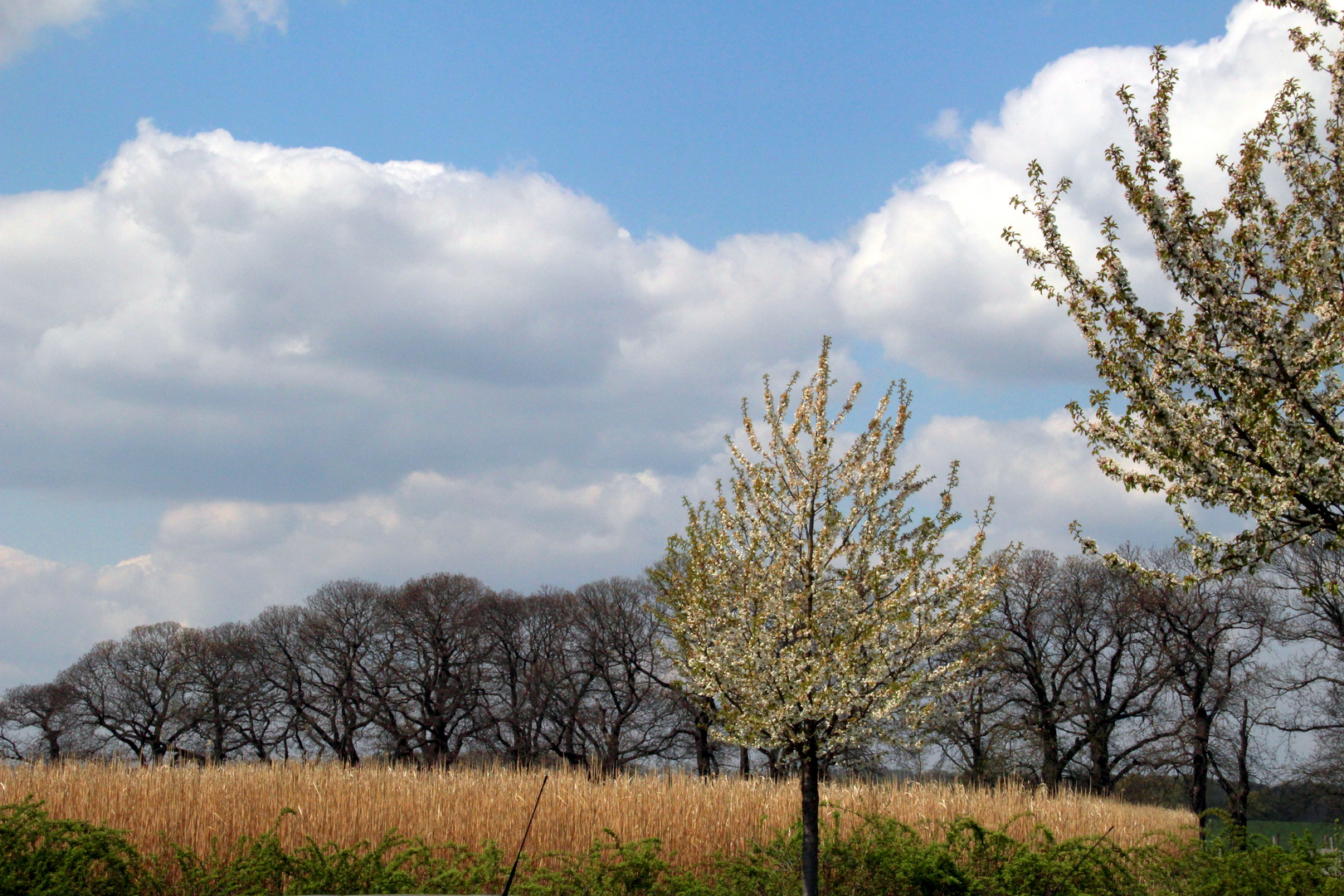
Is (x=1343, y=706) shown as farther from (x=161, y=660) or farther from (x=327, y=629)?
(x=161, y=660)

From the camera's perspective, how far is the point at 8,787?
12555 millimetres

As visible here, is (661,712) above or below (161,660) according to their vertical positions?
below

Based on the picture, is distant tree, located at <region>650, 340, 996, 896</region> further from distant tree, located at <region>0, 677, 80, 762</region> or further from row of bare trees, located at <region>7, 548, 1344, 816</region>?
distant tree, located at <region>0, 677, 80, 762</region>

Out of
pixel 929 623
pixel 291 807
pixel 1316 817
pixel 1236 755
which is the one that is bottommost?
pixel 1316 817

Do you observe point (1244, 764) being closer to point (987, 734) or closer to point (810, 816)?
point (987, 734)

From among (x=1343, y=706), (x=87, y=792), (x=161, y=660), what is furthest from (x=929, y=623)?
(x=161, y=660)

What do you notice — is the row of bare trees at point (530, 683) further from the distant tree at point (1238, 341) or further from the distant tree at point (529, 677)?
the distant tree at point (1238, 341)

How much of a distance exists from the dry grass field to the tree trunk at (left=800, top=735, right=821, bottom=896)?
364 centimetres

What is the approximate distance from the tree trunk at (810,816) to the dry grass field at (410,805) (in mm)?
3640

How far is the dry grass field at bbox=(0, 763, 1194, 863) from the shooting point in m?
12.0

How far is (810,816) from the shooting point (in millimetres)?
9844

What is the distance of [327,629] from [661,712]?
15137 millimetres

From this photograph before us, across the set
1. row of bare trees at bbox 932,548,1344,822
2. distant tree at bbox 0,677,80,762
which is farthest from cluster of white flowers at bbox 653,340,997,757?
distant tree at bbox 0,677,80,762

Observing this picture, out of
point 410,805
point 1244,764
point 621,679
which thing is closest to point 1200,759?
point 1244,764
